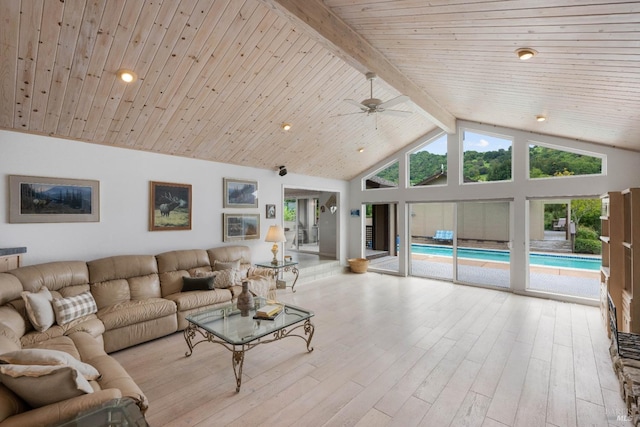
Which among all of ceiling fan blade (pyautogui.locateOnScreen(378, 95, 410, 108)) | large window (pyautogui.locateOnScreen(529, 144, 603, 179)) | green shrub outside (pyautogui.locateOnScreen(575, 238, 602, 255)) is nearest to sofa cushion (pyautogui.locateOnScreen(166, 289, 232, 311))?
ceiling fan blade (pyautogui.locateOnScreen(378, 95, 410, 108))

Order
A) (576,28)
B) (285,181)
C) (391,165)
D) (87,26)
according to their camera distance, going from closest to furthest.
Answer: (576,28)
(87,26)
(285,181)
(391,165)

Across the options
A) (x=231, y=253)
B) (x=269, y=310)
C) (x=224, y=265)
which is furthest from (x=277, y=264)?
(x=269, y=310)

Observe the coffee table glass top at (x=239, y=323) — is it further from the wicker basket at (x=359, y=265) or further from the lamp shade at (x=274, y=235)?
the wicker basket at (x=359, y=265)

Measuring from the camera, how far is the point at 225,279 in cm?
Answer: 462

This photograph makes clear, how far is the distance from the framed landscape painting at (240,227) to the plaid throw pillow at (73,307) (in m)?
2.46

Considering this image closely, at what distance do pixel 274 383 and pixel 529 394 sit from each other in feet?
7.57

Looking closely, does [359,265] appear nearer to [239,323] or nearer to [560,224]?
[560,224]

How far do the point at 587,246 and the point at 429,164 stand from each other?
139 inches

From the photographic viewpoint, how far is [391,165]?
25.6 ft

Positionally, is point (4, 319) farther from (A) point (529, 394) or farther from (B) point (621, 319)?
(B) point (621, 319)

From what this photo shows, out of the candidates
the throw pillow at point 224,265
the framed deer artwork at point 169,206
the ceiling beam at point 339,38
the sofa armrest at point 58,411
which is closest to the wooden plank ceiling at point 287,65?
the ceiling beam at point 339,38

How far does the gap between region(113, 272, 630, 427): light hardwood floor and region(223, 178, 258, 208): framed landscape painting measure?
2666 millimetres

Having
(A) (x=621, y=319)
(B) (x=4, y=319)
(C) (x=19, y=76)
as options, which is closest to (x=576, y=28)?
(A) (x=621, y=319)

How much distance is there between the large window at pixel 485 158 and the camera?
6.08m
